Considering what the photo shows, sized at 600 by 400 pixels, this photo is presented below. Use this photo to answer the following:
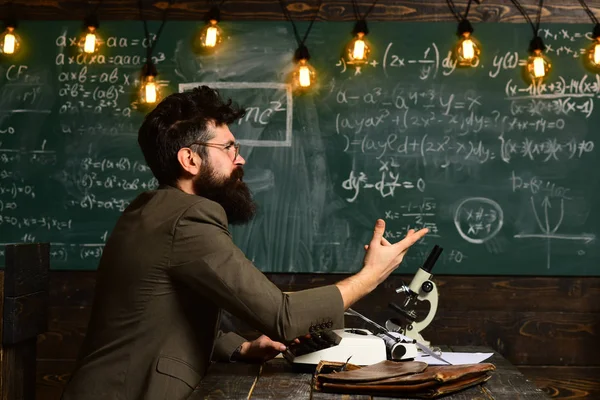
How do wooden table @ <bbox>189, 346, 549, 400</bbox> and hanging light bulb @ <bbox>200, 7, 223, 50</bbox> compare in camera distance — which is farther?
hanging light bulb @ <bbox>200, 7, 223, 50</bbox>

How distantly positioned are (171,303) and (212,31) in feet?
6.88

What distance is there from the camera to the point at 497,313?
3.69 metres

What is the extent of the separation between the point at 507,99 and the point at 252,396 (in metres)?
2.57

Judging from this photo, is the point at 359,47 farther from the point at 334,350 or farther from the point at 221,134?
the point at 334,350

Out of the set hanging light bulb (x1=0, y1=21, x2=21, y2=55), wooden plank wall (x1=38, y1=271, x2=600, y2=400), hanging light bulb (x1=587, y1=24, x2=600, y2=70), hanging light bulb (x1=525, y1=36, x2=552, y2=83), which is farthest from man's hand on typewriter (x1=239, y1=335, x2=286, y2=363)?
hanging light bulb (x1=587, y1=24, x2=600, y2=70)

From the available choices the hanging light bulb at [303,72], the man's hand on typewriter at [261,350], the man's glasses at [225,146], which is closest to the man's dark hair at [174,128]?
the man's glasses at [225,146]

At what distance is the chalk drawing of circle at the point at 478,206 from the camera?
12.2 ft

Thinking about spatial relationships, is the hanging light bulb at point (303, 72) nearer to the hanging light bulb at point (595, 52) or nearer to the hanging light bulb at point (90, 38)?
the hanging light bulb at point (90, 38)

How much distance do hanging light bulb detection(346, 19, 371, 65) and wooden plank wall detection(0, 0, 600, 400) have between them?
0.11 metres

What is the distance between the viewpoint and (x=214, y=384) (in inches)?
74.4

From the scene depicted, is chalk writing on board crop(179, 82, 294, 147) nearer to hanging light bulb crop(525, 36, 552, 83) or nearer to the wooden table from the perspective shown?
hanging light bulb crop(525, 36, 552, 83)

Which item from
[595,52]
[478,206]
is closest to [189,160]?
[478,206]

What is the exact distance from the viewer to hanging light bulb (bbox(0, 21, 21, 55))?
149 inches

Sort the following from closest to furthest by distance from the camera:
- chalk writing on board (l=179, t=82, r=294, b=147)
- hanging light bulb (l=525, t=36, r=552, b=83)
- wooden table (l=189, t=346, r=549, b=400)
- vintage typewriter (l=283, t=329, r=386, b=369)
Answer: wooden table (l=189, t=346, r=549, b=400) < vintage typewriter (l=283, t=329, r=386, b=369) < hanging light bulb (l=525, t=36, r=552, b=83) < chalk writing on board (l=179, t=82, r=294, b=147)
